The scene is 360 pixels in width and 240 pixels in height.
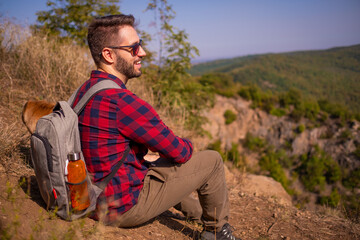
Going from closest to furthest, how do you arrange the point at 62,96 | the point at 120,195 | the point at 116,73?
the point at 120,195
the point at 116,73
the point at 62,96

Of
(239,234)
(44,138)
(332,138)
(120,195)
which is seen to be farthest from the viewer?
(332,138)

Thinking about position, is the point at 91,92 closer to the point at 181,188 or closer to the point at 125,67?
the point at 125,67

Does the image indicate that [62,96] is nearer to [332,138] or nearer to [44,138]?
[44,138]

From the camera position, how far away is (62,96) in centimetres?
415

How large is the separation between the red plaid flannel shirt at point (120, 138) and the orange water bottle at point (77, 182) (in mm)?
92

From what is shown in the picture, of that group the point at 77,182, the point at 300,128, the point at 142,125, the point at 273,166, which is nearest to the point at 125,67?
the point at 142,125

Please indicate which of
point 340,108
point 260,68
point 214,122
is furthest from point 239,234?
point 260,68

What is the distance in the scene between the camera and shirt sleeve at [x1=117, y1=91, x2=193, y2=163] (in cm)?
138

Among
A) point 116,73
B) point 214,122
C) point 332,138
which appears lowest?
point 332,138

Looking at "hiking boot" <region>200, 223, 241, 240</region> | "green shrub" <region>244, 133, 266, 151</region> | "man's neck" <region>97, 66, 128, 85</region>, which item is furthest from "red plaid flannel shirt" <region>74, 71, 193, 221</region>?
"green shrub" <region>244, 133, 266, 151</region>

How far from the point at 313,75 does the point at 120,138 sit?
138 ft

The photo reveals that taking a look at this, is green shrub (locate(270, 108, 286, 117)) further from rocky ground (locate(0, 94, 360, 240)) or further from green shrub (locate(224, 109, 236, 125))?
rocky ground (locate(0, 94, 360, 240))

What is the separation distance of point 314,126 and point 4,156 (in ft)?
63.9

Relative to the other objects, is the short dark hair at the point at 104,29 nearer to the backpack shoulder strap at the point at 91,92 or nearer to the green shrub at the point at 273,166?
the backpack shoulder strap at the point at 91,92
